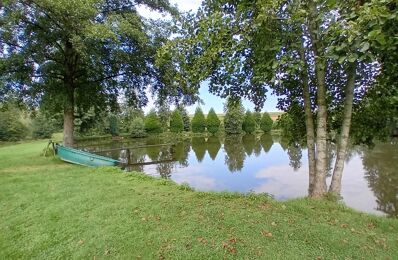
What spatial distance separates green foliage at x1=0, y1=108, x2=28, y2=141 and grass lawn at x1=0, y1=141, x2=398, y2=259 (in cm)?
2745

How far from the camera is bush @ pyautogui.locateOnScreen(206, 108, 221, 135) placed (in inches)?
1631

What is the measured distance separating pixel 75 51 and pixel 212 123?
1193 inches

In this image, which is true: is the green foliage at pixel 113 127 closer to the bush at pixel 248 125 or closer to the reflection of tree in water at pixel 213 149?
the reflection of tree in water at pixel 213 149

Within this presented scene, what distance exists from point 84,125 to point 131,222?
28.8 metres

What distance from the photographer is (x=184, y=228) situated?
4.11 metres

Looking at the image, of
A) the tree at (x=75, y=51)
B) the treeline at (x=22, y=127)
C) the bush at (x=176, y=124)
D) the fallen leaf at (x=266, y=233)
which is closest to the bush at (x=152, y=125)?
the bush at (x=176, y=124)

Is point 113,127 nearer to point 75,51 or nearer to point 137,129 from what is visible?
point 137,129

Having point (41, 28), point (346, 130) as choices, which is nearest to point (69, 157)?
point (41, 28)

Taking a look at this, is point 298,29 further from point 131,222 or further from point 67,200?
point 67,200

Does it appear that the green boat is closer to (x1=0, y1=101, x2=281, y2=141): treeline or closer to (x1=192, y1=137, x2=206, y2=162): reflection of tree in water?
(x1=192, y1=137, x2=206, y2=162): reflection of tree in water

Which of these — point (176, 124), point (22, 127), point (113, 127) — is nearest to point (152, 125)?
point (176, 124)

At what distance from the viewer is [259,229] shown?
4.00 m

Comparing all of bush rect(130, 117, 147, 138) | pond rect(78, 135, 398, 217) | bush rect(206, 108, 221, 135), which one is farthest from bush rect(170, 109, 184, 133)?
pond rect(78, 135, 398, 217)

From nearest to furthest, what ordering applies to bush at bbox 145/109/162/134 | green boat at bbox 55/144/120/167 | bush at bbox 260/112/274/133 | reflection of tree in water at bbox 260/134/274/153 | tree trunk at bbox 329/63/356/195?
tree trunk at bbox 329/63/356/195, green boat at bbox 55/144/120/167, reflection of tree in water at bbox 260/134/274/153, bush at bbox 145/109/162/134, bush at bbox 260/112/274/133
